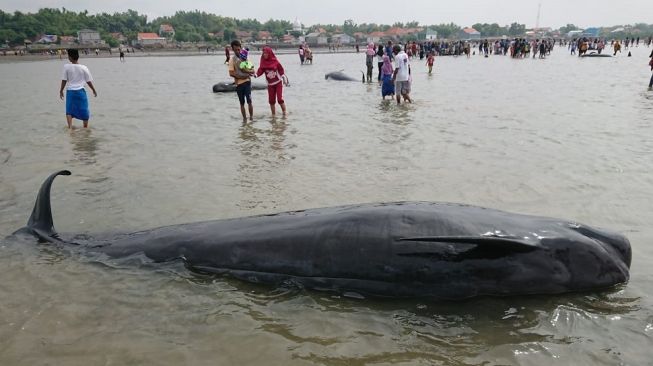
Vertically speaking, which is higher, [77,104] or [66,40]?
[66,40]

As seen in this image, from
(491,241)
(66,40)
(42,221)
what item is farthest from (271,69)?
(66,40)

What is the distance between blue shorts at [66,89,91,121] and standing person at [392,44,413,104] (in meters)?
9.06

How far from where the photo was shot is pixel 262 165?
8.06 meters

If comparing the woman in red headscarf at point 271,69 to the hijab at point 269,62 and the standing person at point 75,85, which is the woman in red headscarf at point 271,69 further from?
the standing person at point 75,85

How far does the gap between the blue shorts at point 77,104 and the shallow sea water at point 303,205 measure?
876mm

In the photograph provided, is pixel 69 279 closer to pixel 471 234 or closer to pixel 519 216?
pixel 471 234

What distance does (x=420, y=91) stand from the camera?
64.5ft

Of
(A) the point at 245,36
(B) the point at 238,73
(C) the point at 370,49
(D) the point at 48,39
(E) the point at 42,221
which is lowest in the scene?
(E) the point at 42,221

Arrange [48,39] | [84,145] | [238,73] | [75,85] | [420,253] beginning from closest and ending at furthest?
1. [420,253]
2. [84,145]
3. [75,85]
4. [238,73]
5. [48,39]

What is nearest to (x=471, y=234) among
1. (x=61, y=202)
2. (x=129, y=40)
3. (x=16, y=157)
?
(x=61, y=202)

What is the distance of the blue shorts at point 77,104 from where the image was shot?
1123cm

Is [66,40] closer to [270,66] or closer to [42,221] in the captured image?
[270,66]

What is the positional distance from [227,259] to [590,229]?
10.2 feet

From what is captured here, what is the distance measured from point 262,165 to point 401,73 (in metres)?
8.65
